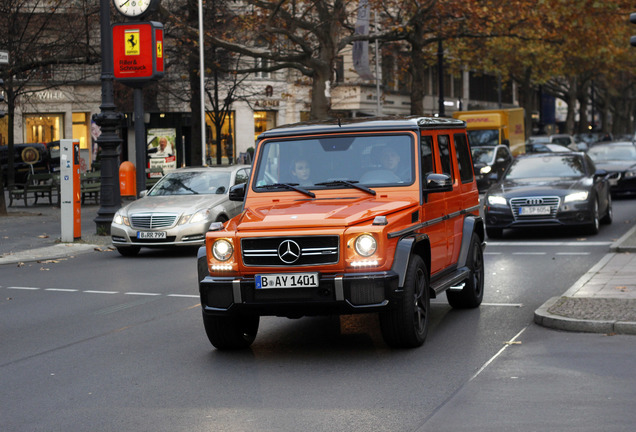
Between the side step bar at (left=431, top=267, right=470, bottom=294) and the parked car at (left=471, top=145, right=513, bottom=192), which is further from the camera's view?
the parked car at (left=471, top=145, right=513, bottom=192)

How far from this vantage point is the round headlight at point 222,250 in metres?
8.52

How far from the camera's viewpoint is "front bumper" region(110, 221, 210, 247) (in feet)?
59.0

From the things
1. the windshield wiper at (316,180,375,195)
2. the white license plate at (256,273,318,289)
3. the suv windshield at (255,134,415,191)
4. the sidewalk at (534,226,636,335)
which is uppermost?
the suv windshield at (255,134,415,191)

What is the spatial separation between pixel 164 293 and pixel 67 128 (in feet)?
149

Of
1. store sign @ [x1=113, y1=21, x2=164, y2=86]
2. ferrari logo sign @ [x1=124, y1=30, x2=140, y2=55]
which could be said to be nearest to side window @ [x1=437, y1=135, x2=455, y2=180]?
store sign @ [x1=113, y1=21, x2=164, y2=86]

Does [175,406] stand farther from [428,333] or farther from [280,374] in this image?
[428,333]

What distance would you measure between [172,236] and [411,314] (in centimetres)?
990

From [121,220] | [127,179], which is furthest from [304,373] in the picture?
[127,179]

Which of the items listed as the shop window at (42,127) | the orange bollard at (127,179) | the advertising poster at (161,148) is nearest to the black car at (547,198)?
the orange bollard at (127,179)

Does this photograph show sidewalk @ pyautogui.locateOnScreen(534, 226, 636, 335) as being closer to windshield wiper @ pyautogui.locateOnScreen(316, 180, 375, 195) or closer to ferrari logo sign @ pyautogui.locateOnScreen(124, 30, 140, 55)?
windshield wiper @ pyautogui.locateOnScreen(316, 180, 375, 195)

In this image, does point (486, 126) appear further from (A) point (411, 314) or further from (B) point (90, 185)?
(A) point (411, 314)

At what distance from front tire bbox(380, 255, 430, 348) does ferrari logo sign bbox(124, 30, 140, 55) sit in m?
16.1

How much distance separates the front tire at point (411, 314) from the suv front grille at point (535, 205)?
1029 centimetres

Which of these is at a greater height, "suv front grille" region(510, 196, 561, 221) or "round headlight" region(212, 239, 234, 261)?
"round headlight" region(212, 239, 234, 261)
